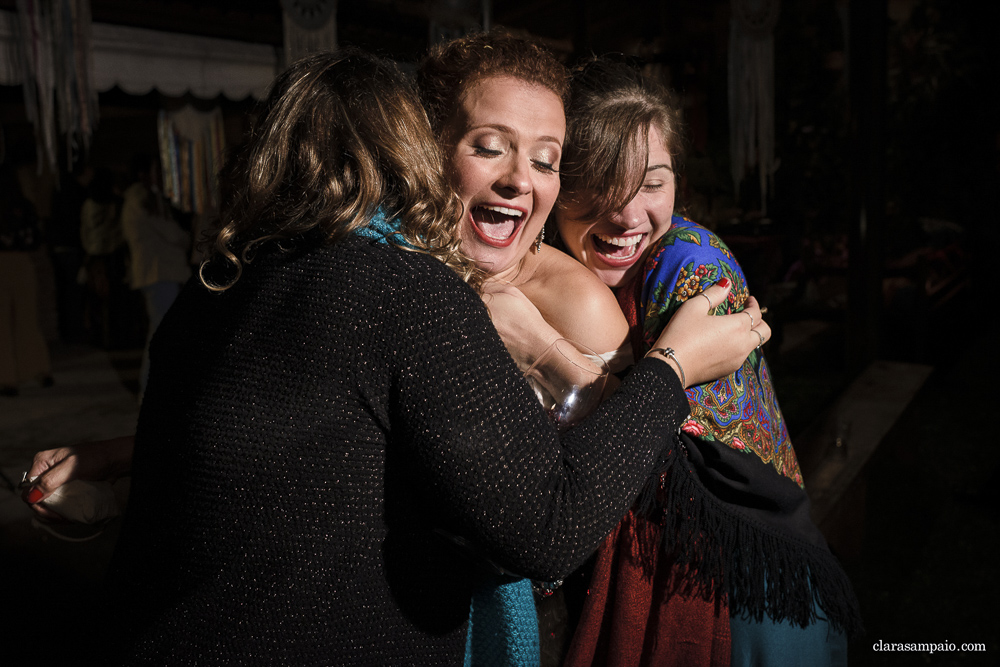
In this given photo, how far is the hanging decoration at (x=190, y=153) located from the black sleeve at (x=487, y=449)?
4.87 meters

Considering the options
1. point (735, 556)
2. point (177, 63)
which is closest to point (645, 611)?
point (735, 556)

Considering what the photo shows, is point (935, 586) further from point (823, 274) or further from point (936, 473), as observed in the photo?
point (823, 274)

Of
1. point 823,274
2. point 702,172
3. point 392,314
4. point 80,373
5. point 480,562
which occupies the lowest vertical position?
point 80,373

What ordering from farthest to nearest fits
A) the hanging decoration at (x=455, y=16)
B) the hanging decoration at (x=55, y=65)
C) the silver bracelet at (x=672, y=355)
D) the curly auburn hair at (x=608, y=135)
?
1. the hanging decoration at (x=455, y=16)
2. the hanging decoration at (x=55, y=65)
3. the curly auburn hair at (x=608, y=135)
4. the silver bracelet at (x=672, y=355)

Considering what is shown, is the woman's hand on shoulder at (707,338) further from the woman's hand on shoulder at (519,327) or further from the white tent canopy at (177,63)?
the white tent canopy at (177,63)

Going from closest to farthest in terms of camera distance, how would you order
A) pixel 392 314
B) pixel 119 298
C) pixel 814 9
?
pixel 392 314 → pixel 814 9 → pixel 119 298

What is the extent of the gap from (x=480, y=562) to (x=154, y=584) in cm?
49

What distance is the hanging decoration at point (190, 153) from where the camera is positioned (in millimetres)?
5215

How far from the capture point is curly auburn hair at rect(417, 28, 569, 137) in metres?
1.40

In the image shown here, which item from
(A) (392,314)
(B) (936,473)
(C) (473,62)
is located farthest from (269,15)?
(B) (936,473)

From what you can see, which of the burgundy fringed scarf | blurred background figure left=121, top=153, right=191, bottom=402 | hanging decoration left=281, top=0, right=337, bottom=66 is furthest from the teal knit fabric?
blurred background figure left=121, top=153, right=191, bottom=402

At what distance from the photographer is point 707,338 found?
1.20m

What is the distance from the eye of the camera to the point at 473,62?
141cm

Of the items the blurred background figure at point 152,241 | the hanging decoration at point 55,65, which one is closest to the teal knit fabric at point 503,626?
the hanging decoration at point 55,65
